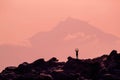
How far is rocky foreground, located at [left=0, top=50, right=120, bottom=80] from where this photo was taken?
133000mm

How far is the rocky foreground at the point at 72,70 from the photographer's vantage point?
13300cm

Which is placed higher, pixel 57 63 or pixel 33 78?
pixel 57 63

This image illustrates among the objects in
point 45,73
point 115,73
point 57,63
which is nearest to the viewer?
point 115,73

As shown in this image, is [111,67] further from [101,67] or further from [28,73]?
[28,73]

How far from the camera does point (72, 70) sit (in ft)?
458

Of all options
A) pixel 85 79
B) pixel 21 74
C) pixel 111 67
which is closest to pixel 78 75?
pixel 85 79

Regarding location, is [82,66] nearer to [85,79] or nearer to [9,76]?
[85,79]

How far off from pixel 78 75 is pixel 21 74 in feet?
74.1

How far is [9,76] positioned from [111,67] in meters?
35.7

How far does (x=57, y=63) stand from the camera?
500 ft

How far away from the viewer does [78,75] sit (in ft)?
439

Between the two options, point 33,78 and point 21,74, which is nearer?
point 33,78

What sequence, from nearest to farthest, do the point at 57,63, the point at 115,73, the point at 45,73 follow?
the point at 115,73
the point at 45,73
the point at 57,63

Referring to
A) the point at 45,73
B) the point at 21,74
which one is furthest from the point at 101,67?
the point at 21,74
